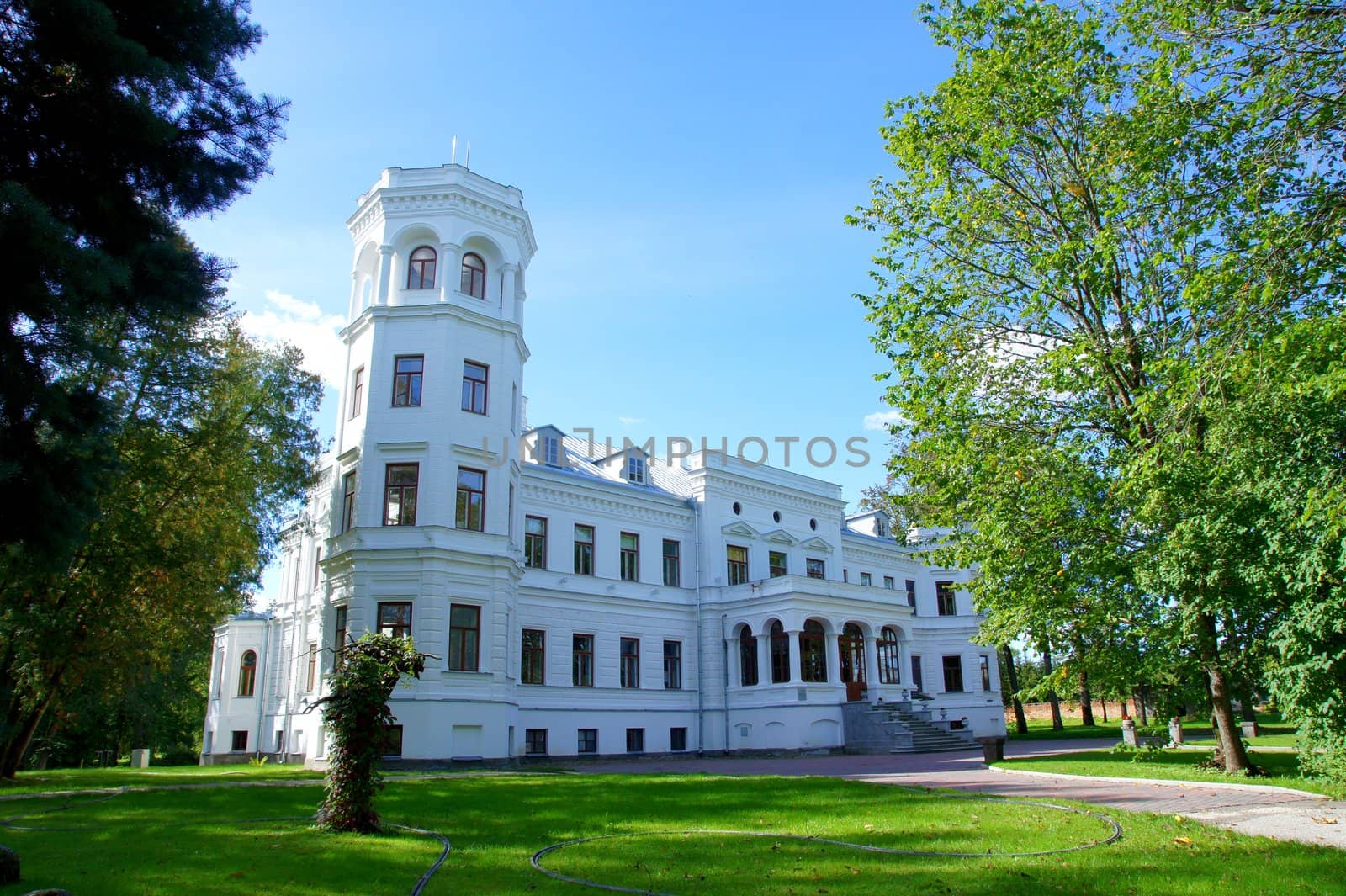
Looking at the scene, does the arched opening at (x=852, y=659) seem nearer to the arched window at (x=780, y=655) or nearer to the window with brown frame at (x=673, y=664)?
the arched window at (x=780, y=655)

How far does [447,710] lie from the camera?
76.4 feet

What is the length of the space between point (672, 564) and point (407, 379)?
41.7 ft

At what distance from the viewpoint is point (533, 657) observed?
29.0 meters

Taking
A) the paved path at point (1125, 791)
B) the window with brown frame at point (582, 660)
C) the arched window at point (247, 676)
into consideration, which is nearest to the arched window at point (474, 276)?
the window with brown frame at point (582, 660)

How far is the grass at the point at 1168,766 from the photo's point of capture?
48.0ft

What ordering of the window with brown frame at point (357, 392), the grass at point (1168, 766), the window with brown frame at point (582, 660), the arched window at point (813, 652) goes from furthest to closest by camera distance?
the arched window at point (813, 652)
the window with brown frame at point (582, 660)
the window with brown frame at point (357, 392)
the grass at point (1168, 766)

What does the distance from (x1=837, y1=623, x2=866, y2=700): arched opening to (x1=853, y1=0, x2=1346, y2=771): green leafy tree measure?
1577cm

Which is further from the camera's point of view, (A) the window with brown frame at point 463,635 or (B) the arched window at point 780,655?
(B) the arched window at point 780,655

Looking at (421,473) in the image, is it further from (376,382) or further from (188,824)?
(188,824)

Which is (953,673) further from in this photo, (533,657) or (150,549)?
(150,549)

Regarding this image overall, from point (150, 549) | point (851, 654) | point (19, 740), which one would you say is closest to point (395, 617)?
point (150, 549)

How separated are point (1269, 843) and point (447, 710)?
19.0 m

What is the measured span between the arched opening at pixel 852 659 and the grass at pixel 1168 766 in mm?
10177

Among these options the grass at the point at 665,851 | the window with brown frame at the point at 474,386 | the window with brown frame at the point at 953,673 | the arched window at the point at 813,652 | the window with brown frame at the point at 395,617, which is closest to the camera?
the grass at the point at 665,851
